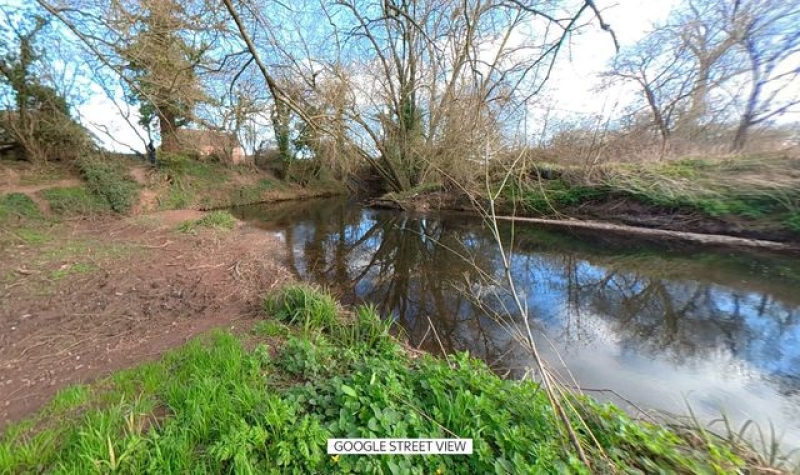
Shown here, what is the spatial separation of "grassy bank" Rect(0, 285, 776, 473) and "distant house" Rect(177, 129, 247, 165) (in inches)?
609

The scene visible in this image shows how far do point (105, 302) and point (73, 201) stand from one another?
9143mm

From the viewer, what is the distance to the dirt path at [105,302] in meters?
2.67

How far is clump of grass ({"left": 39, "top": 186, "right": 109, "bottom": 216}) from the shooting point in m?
8.98

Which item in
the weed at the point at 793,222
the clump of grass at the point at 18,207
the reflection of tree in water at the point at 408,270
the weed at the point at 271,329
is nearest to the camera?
the weed at the point at 271,329

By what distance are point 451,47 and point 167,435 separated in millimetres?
11788

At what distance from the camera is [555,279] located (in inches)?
240

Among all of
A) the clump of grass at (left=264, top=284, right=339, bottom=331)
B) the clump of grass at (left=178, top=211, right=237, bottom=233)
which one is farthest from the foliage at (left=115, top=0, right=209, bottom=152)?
the clump of grass at (left=178, top=211, right=237, bottom=233)

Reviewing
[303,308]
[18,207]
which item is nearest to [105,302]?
[303,308]

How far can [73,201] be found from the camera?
31.0ft

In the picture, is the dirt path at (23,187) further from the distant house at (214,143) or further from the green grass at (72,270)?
the green grass at (72,270)

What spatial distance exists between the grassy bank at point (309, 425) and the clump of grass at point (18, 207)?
30.8 ft

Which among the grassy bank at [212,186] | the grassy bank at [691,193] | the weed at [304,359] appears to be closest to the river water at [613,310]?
the weed at [304,359]

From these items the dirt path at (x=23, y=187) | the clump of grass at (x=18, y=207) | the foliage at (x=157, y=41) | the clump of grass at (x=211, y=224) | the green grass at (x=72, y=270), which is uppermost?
the foliage at (x=157, y=41)

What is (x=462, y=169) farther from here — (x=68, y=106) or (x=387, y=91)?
(x=68, y=106)
